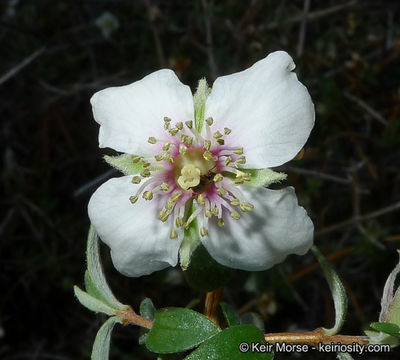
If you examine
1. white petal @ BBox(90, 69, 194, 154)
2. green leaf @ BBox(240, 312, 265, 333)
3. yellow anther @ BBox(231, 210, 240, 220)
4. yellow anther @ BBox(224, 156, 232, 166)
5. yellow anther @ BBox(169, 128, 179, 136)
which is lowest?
green leaf @ BBox(240, 312, 265, 333)

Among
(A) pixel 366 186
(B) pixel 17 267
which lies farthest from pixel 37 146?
(A) pixel 366 186

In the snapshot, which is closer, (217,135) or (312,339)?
(312,339)

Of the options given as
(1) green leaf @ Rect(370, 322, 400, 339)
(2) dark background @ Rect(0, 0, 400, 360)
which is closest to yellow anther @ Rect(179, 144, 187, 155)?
(1) green leaf @ Rect(370, 322, 400, 339)

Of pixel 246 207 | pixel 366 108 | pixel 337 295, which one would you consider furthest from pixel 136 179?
pixel 366 108

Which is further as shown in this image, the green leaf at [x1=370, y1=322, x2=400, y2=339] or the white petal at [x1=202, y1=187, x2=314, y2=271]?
the white petal at [x1=202, y1=187, x2=314, y2=271]

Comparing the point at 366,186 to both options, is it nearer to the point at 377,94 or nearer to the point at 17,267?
the point at 377,94

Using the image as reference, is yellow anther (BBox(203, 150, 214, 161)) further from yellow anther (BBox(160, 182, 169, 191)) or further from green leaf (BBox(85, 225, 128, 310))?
green leaf (BBox(85, 225, 128, 310))

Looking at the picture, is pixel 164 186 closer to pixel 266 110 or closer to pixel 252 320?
pixel 266 110
